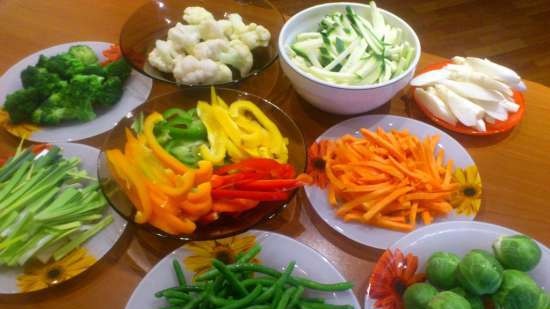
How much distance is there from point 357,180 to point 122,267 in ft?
1.87

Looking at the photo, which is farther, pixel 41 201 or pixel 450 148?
pixel 450 148

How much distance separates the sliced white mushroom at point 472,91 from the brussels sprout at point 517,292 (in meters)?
0.56

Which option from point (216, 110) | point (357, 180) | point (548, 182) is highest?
point (216, 110)

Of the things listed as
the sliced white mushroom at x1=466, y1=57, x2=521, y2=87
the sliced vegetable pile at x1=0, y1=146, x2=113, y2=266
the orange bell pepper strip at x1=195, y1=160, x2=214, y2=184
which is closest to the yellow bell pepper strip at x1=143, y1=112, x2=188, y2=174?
the orange bell pepper strip at x1=195, y1=160, x2=214, y2=184

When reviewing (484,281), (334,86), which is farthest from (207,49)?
(484,281)

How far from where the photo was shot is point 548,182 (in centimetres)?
123

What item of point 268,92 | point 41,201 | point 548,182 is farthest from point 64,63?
point 548,182

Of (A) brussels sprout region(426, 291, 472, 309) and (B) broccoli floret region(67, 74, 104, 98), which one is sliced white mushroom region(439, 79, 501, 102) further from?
(B) broccoli floret region(67, 74, 104, 98)

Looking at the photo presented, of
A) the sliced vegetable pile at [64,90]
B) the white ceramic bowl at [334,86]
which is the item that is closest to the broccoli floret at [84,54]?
the sliced vegetable pile at [64,90]

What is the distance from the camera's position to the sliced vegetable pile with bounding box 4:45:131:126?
1.25 meters

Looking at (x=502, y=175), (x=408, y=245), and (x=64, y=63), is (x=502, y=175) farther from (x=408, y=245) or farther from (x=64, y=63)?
(x=64, y=63)

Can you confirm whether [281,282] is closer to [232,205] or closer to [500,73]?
[232,205]

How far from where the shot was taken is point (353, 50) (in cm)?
129

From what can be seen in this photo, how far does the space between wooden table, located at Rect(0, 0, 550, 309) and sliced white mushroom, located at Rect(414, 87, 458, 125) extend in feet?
0.18
